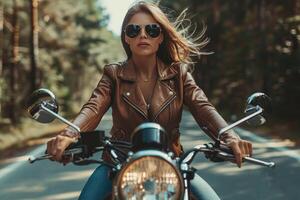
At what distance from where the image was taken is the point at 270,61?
93.3 ft

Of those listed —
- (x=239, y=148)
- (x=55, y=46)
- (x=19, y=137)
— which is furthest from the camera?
(x=55, y=46)

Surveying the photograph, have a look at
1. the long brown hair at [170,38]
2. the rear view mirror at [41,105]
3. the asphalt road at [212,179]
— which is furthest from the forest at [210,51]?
the rear view mirror at [41,105]

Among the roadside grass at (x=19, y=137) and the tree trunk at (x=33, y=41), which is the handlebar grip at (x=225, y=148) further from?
the tree trunk at (x=33, y=41)

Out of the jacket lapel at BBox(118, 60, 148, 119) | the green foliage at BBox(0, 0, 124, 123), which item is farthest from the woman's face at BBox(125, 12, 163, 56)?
the green foliage at BBox(0, 0, 124, 123)

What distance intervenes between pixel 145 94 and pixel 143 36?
350mm

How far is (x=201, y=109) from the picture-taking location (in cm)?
354

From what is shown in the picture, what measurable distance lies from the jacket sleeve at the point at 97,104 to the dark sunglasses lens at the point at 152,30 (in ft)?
1.12

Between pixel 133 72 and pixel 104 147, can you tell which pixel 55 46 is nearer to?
pixel 133 72

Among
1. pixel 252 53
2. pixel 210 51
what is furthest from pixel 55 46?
pixel 210 51

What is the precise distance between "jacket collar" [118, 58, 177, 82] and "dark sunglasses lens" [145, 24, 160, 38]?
29cm

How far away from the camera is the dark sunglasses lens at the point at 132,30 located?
347 cm

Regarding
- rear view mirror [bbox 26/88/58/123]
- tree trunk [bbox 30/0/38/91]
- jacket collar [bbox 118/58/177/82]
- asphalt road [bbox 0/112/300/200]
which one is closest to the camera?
rear view mirror [bbox 26/88/58/123]

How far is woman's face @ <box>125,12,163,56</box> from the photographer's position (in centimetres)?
349

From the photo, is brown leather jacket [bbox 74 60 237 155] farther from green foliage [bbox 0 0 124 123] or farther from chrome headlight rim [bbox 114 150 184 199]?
green foliage [bbox 0 0 124 123]
